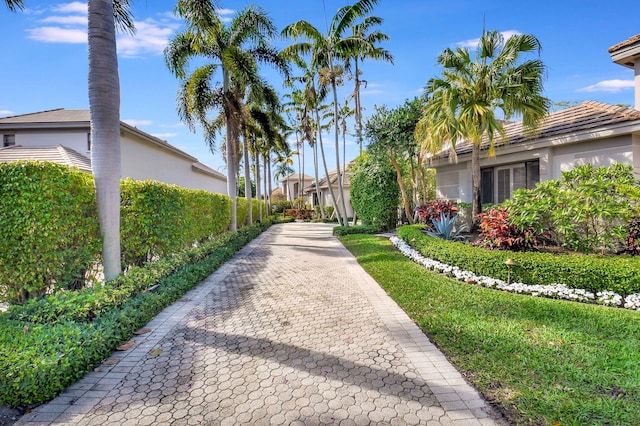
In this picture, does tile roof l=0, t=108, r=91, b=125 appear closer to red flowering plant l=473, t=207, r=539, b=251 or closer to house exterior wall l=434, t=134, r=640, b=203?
red flowering plant l=473, t=207, r=539, b=251

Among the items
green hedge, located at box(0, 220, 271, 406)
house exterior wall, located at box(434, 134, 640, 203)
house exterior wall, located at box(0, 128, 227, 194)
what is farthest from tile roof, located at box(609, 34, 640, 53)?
house exterior wall, located at box(0, 128, 227, 194)

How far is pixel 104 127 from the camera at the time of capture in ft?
18.4

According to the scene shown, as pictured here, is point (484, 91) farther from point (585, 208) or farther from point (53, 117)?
point (53, 117)

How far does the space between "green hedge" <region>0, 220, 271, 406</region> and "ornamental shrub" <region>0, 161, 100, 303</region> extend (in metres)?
0.50

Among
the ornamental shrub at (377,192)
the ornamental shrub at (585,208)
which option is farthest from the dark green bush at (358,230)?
the ornamental shrub at (585,208)

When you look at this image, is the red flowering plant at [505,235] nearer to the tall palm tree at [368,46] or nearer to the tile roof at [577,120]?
the tile roof at [577,120]

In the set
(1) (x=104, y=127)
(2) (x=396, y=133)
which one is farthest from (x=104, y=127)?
(2) (x=396, y=133)

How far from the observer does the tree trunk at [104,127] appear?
5516 mm

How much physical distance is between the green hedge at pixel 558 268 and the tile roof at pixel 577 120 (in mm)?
5103

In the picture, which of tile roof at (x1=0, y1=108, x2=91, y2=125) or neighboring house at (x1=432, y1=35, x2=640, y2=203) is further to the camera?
tile roof at (x1=0, y1=108, x2=91, y2=125)

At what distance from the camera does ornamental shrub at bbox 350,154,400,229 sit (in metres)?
16.1

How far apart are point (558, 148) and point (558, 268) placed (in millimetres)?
6564

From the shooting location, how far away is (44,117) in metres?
15.5

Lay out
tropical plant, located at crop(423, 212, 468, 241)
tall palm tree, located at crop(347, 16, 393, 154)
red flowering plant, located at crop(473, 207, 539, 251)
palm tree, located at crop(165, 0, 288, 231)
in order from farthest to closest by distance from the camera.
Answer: tall palm tree, located at crop(347, 16, 393, 154)
palm tree, located at crop(165, 0, 288, 231)
tropical plant, located at crop(423, 212, 468, 241)
red flowering plant, located at crop(473, 207, 539, 251)
